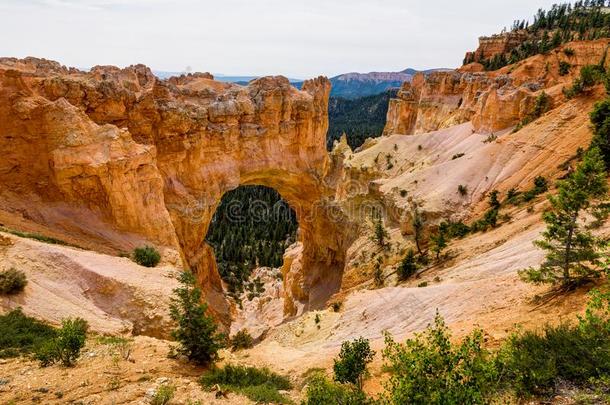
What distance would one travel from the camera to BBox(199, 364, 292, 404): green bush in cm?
1181

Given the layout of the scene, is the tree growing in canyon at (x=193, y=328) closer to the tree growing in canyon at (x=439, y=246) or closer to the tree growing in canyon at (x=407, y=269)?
the tree growing in canyon at (x=407, y=269)

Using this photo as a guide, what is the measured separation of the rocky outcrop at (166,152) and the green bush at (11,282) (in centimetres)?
932

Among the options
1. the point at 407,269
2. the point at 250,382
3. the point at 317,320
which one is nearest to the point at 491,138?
the point at 407,269

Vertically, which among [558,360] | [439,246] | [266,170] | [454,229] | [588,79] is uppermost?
[588,79]

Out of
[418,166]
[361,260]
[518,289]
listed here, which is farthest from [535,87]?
[518,289]

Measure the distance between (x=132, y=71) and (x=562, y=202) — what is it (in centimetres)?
4013

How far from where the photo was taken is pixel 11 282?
48.7ft

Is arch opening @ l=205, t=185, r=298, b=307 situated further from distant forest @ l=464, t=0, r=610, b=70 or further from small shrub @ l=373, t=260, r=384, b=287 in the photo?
distant forest @ l=464, t=0, r=610, b=70

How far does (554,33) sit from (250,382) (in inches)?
4084

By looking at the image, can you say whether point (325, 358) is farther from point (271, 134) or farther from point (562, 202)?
point (271, 134)

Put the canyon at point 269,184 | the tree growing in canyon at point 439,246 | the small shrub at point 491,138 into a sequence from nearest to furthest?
1. the canyon at point 269,184
2. the tree growing in canyon at point 439,246
3. the small shrub at point 491,138

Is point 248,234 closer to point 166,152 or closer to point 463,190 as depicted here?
point 166,152

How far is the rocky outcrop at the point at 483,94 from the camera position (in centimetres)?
3794

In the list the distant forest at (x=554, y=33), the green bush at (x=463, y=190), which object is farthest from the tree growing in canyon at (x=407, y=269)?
the distant forest at (x=554, y=33)
